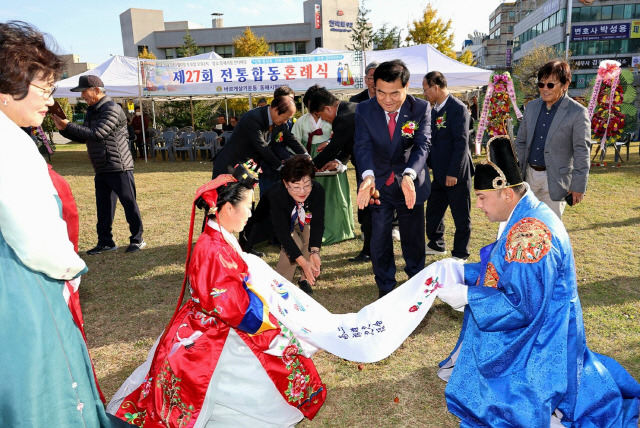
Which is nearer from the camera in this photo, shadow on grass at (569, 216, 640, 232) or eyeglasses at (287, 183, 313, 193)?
eyeglasses at (287, 183, 313, 193)

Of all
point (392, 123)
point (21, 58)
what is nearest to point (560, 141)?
point (392, 123)

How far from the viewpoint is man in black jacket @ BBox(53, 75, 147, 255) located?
5684 mm

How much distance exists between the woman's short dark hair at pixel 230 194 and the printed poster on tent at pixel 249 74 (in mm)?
12234

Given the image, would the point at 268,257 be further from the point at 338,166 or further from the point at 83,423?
the point at 83,423

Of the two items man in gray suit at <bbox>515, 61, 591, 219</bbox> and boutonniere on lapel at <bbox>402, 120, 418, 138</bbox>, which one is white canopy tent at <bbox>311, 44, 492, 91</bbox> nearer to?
man in gray suit at <bbox>515, 61, 591, 219</bbox>

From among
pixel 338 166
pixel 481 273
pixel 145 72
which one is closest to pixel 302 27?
pixel 145 72

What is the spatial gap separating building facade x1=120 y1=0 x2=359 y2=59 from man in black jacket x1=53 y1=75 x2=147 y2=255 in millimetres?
48351

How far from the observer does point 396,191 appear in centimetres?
392

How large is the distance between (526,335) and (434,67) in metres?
13.4

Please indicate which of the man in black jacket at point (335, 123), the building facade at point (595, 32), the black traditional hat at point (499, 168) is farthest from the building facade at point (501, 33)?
the black traditional hat at point (499, 168)

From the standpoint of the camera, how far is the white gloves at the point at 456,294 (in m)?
2.58

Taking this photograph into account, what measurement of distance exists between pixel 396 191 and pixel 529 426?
206 centimetres

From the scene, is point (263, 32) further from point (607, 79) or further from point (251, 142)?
point (251, 142)

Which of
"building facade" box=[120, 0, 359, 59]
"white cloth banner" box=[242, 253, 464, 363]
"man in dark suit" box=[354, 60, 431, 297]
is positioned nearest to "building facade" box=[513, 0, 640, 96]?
"building facade" box=[120, 0, 359, 59]
